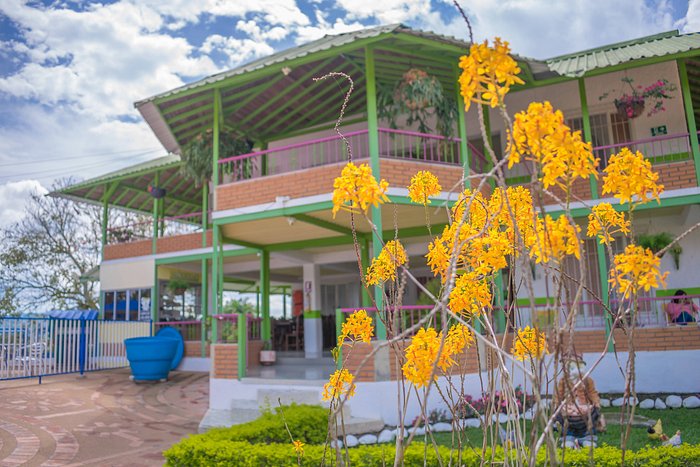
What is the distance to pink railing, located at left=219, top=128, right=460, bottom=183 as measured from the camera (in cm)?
1057

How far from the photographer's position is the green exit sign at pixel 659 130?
1088 cm

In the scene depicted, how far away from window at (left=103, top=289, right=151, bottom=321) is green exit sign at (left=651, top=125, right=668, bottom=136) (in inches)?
553

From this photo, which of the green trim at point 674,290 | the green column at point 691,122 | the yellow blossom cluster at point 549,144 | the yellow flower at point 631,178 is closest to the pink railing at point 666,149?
the green column at point 691,122

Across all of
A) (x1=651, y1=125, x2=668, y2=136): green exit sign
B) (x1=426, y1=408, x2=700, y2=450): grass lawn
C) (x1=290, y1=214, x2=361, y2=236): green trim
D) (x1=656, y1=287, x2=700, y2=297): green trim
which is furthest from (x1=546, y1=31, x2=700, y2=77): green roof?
(x1=426, y1=408, x2=700, y2=450): grass lawn

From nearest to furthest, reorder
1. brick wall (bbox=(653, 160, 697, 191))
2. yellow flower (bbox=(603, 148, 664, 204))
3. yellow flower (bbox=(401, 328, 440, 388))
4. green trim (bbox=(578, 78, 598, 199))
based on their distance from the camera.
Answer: yellow flower (bbox=(603, 148, 664, 204)), yellow flower (bbox=(401, 328, 440, 388)), brick wall (bbox=(653, 160, 697, 191)), green trim (bbox=(578, 78, 598, 199))

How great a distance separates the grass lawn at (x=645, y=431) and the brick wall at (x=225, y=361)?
11.9 ft

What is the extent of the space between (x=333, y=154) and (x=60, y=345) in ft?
25.6

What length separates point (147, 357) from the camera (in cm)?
1291

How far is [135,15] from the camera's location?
16141mm

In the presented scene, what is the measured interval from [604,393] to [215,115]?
26.8 ft

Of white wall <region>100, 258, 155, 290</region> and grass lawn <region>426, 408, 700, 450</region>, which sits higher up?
white wall <region>100, 258, 155, 290</region>

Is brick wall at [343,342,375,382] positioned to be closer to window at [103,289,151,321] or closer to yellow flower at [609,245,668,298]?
yellow flower at [609,245,668,298]

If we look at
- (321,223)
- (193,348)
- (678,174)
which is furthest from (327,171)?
(193,348)

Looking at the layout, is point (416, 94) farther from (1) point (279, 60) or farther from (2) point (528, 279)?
(2) point (528, 279)
